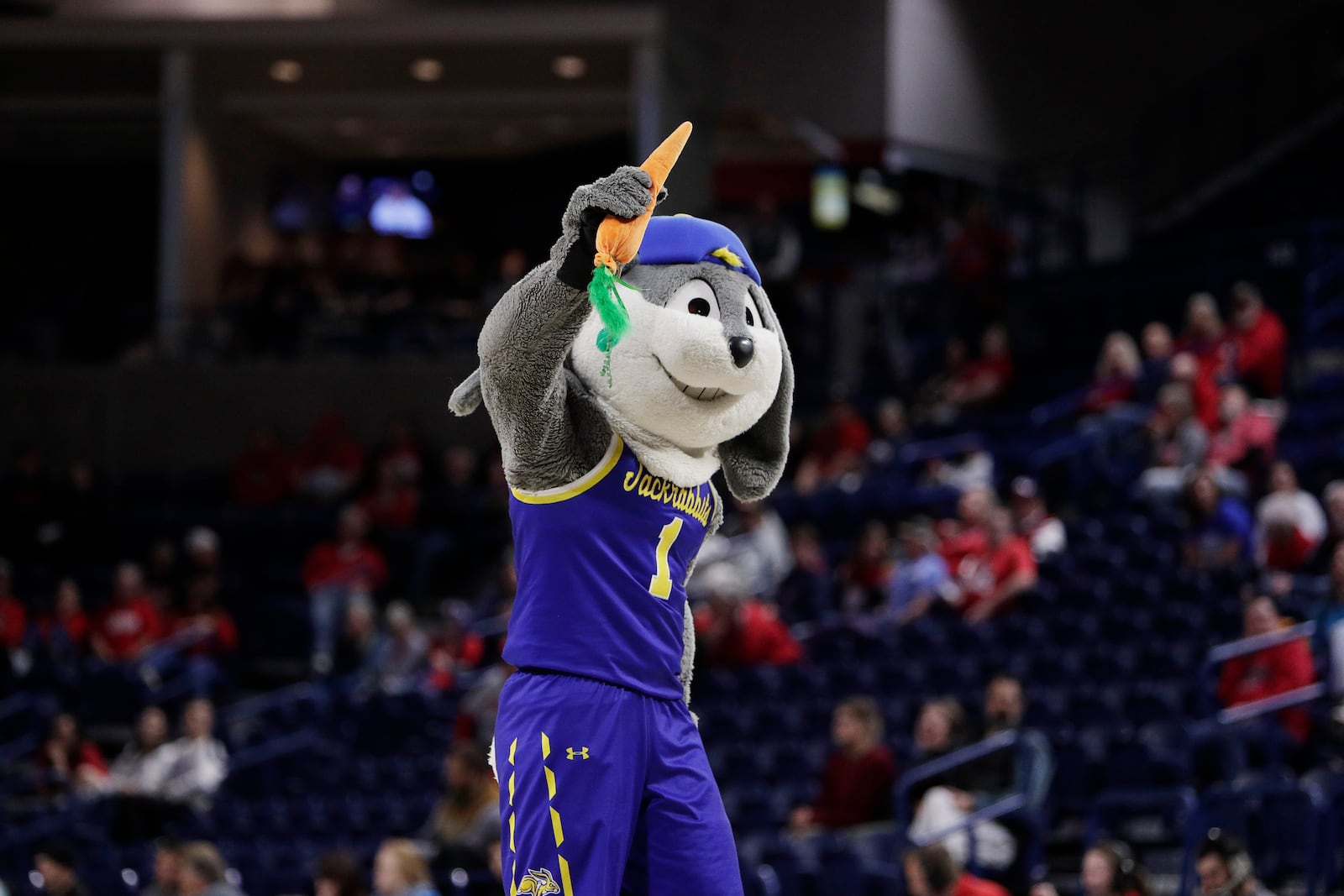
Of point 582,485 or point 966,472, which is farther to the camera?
point 966,472

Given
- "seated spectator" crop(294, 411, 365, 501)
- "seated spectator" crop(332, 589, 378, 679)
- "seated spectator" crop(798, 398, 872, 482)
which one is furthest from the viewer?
"seated spectator" crop(294, 411, 365, 501)

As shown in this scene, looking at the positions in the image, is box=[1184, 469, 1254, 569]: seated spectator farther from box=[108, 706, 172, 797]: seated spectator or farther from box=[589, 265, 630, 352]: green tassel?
box=[589, 265, 630, 352]: green tassel

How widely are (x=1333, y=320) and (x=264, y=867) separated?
748 cm

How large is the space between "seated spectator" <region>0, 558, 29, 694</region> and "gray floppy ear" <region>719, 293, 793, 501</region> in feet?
26.0

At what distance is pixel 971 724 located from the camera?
7609 mm

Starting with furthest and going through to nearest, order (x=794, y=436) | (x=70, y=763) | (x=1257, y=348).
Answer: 1. (x=794, y=436)
2. (x=1257, y=348)
3. (x=70, y=763)

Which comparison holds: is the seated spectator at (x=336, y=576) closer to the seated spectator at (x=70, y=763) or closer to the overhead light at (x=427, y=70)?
the seated spectator at (x=70, y=763)

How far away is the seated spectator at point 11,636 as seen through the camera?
1050 cm

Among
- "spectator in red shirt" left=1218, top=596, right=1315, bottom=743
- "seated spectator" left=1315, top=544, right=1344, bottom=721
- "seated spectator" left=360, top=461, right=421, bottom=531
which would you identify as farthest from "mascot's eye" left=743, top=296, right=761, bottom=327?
"seated spectator" left=360, top=461, right=421, bottom=531

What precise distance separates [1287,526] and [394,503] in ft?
20.5

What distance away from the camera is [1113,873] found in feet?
16.5

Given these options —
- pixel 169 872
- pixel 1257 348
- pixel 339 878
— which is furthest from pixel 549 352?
pixel 1257 348

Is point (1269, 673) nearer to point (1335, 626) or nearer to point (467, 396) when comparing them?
point (1335, 626)

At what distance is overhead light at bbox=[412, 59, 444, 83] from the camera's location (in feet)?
50.7
